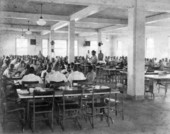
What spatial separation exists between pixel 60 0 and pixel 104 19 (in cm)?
674

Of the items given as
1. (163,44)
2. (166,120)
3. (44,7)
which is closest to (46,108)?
(166,120)

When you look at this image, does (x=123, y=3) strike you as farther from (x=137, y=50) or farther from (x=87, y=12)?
(x=87, y=12)

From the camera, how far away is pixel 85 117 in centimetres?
510

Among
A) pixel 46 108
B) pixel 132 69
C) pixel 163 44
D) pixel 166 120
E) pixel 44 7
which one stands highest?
pixel 44 7

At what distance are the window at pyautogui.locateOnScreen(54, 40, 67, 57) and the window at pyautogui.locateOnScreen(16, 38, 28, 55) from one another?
9.37 feet

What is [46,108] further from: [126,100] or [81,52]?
[81,52]

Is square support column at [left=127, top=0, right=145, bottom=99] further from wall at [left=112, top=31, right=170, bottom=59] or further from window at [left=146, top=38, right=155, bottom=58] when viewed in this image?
window at [left=146, top=38, right=155, bottom=58]

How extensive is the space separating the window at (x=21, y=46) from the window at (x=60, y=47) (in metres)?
2.86

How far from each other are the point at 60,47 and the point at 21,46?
12.3ft

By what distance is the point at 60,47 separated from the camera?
75.6 feet

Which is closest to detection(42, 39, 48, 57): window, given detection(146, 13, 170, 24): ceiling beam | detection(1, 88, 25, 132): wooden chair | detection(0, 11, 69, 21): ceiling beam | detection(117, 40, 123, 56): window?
detection(117, 40, 123, 56): window

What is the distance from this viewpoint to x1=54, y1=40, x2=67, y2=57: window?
22859mm

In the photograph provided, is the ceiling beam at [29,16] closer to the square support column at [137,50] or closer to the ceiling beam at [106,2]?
the ceiling beam at [106,2]

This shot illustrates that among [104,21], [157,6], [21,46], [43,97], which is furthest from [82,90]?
[21,46]
